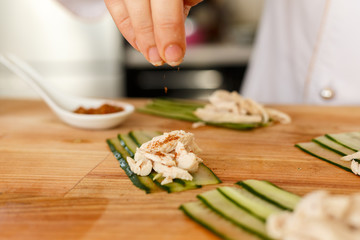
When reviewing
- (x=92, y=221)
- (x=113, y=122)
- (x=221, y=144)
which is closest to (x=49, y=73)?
(x=113, y=122)

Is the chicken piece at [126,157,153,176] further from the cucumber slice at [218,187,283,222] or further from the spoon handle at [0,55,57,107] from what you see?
the spoon handle at [0,55,57,107]

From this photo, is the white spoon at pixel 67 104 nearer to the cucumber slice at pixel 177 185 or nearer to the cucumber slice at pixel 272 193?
the cucumber slice at pixel 177 185

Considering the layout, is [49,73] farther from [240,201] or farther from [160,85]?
[240,201]

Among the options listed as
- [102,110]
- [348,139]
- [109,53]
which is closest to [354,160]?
[348,139]

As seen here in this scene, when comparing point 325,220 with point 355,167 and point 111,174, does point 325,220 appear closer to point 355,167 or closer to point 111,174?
point 355,167

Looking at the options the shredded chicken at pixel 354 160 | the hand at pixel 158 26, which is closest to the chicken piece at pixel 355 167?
the shredded chicken at pixel 354 160

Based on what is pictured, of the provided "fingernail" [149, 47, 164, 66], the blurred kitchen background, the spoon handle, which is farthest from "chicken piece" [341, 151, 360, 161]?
the blurred kitchen background
